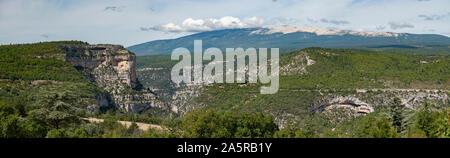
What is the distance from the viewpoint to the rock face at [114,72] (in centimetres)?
10406

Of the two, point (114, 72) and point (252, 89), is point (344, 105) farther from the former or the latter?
point (114, 72)

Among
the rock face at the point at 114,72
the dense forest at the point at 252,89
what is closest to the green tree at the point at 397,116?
the dense forest at the point at 252,89

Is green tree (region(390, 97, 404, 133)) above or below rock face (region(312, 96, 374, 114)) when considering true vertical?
above

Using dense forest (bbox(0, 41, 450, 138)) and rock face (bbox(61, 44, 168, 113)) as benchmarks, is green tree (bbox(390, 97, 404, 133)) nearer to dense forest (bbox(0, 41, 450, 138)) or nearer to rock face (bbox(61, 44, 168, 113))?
dense forest (bbox(0, 41, 450, 138))

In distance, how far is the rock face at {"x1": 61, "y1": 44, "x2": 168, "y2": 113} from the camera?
341 feet

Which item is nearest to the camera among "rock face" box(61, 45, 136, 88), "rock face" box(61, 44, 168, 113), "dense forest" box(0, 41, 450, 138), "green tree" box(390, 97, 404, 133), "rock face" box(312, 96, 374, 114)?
"dense forest" box(0, 41, 450, 138)

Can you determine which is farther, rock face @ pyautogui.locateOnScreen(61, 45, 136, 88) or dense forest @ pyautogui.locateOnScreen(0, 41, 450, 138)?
rock face @ pyautogui.locateOnScreen(61, 45, 136, 88)

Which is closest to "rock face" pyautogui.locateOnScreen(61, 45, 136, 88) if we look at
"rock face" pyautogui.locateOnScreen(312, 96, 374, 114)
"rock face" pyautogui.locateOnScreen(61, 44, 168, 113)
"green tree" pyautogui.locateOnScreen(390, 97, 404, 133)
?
"rock face" pyautogui.locateOnScreen(61, 44, 168, 113)

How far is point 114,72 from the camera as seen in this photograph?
113 meters

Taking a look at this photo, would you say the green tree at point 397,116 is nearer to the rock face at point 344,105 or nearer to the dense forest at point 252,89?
the dense forest at point 252,89

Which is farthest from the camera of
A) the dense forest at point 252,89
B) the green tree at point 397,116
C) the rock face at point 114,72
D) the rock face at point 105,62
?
the rock face at point 105,62

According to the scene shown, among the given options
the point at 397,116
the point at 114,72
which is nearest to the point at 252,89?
the point at 114,72

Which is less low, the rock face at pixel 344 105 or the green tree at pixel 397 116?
the green tree at pixel 397 116
